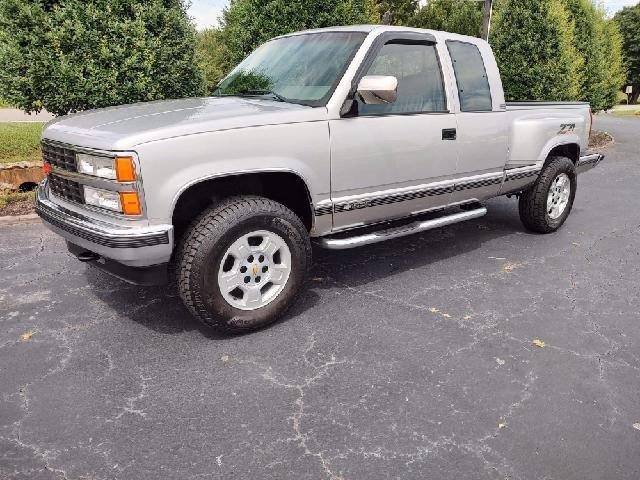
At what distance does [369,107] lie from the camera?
379 centimetres

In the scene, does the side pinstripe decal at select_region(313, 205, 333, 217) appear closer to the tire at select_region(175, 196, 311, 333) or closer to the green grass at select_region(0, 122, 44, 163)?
the tire at select_region(175, 196, 311, 333)

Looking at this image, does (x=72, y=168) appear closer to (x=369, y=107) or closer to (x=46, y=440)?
(x=46, y=440)

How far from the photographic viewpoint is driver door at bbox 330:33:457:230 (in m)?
3.73

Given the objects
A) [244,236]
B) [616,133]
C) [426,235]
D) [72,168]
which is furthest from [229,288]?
[616,133]

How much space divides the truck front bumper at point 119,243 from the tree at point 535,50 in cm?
1182

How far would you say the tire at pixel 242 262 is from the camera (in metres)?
3.27

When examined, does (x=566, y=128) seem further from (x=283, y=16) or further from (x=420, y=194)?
(x=283, y=16)

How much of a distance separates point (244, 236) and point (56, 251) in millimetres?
2719

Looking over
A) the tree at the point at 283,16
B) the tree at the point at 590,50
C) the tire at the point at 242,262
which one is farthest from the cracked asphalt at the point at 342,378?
the tree at the point at 590,50

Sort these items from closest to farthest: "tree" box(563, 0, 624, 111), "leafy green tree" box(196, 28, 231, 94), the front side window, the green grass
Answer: the front side window
the green grass
"tree" box(563, 0, 624, 111)
"leafy green tree" box(196, 28, 231, 94)

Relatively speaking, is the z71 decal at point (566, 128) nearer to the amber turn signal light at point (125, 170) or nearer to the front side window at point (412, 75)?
the front side window at point (412, 75)

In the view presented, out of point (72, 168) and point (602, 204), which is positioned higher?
point (72, 168)

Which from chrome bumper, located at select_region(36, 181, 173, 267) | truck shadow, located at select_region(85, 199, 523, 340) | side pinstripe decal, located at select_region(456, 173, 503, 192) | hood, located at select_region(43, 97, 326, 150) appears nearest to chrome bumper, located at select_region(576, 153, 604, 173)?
truck shadow, located at select_region(85, 199, 523, 340)

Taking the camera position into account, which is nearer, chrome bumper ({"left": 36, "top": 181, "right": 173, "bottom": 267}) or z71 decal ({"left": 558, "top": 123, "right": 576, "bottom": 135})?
chrome bumper ({"left": 36, "top": 181, "right": 173, "bottom": 267})
